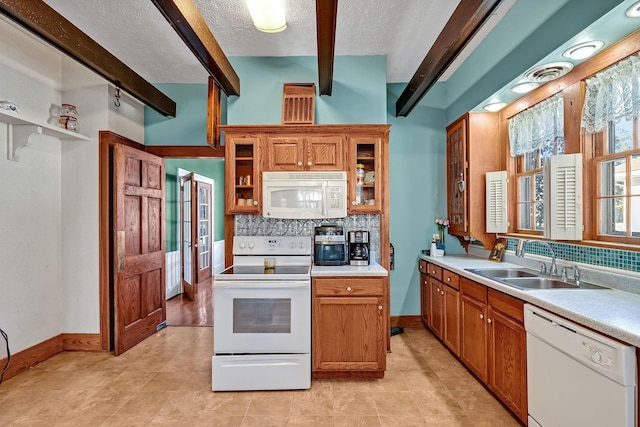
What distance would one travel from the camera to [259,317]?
2.54 metres

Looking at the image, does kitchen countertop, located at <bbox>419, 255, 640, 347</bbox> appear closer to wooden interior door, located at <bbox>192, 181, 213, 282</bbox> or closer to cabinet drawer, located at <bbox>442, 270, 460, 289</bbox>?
cabinet drawer, located at <bbox>442, 270, 460, 289</bbox>

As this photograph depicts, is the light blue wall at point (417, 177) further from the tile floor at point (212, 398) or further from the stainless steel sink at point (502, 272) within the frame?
the tile floor at point (212, 398)

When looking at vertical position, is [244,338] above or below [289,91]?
below

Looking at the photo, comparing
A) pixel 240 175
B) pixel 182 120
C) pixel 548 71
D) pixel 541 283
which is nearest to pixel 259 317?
pixel 240 175

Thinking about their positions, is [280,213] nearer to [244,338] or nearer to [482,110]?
[244,338]

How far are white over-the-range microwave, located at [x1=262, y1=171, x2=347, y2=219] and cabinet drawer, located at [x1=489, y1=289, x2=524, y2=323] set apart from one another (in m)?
1.45

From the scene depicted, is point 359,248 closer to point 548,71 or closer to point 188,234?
point 548,71

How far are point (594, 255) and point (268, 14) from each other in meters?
2.82

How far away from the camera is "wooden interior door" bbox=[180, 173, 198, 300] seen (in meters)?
5.45

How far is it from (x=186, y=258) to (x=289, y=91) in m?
3.74

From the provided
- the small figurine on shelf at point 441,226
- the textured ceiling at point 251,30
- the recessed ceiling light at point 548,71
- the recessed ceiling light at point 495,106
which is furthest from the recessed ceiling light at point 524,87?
the small figurine on shelf at point 441,226

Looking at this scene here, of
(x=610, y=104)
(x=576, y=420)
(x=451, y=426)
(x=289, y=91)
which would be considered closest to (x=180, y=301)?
(x=289, y=91)

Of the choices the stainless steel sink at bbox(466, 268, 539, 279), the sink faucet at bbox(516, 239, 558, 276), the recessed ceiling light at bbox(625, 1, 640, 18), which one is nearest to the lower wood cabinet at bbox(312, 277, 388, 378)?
the stainless steel sink at bbox(466, 268, 539, 279)

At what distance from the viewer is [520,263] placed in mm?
2865
